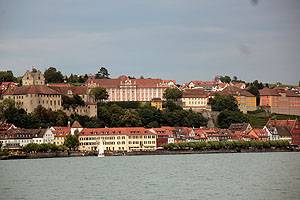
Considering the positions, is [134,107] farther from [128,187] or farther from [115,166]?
[128,187]

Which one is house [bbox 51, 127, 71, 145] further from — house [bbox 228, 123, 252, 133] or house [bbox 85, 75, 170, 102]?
house [bbox 228, 123, 252, 133]

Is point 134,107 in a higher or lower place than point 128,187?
higher

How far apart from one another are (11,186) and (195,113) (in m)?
68.2

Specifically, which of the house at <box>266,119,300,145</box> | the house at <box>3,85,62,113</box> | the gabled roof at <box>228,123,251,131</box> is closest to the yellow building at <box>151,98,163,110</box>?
the gabled roof at <box>228,123,251,131</box>

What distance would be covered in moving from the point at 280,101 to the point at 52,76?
148 feet

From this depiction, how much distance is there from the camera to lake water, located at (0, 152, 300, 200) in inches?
1843

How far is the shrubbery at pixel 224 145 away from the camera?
320ft

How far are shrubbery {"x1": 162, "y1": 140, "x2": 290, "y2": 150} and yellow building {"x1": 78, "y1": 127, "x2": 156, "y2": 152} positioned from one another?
2961mm

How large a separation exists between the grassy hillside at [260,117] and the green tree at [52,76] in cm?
3845

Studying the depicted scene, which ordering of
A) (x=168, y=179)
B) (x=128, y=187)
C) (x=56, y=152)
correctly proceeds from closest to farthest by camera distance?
1. (x=128, y=187)
2. (x=168, y=179)
3. (x=56, y=152)

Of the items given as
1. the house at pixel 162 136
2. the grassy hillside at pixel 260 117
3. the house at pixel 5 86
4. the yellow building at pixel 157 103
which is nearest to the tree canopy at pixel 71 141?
the house at pixel 162 136

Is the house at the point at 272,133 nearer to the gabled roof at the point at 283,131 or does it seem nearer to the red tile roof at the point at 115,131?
the gabled roof at the point at 283,131

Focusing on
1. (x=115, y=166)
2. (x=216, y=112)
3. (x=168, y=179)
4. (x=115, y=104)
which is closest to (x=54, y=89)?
(x=115, y=104)

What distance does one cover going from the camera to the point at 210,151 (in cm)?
9781
